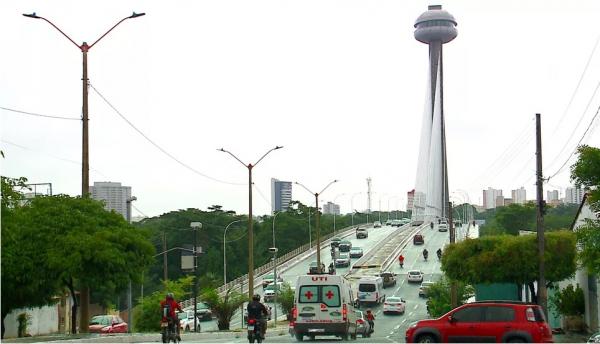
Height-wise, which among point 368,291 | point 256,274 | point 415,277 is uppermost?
point 256,274

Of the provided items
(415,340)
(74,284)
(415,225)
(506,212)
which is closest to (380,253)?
(506,212)

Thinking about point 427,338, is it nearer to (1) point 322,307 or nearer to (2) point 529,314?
(2) point 529,314

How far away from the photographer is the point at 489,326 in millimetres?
22750

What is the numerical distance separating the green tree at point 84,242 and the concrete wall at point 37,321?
1164 centimetres

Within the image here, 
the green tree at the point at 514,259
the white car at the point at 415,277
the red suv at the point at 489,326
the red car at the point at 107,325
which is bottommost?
the red car at the point at 107,325

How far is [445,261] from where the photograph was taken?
46.0m

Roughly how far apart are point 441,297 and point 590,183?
40.1m

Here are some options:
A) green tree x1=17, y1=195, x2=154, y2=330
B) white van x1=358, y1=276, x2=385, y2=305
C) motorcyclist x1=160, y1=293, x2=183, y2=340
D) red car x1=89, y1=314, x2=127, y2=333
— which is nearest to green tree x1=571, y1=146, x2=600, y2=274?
motorcyclist x1=160, y1=293, x2=183, y2=340

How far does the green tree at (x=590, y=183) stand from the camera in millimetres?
27391

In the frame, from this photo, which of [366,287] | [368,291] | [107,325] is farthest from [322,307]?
[366,287]

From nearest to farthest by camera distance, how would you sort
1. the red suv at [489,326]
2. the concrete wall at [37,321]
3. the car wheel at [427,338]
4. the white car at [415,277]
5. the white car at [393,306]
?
the red suv at [489,326] → the car wheel at [427,338] → the concrete wall at [37,321] → the white car at [393,306] → the white car at [415,277]

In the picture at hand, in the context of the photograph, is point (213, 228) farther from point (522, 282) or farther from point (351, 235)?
point (522, 282)

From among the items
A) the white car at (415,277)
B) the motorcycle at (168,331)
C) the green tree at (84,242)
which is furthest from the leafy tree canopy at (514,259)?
the white car at (415,277)

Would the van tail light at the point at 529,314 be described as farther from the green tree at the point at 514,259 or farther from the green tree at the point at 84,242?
the green tree at the point at 514,259
